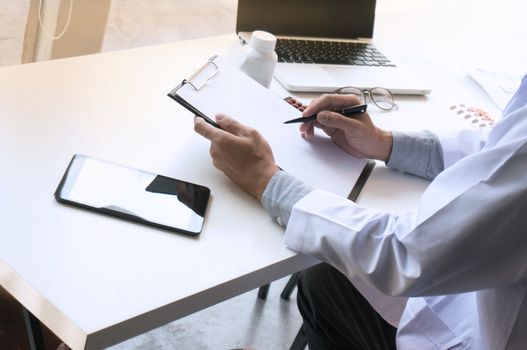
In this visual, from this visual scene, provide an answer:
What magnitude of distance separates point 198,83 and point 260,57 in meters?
0.19

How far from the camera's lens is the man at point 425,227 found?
703 mm

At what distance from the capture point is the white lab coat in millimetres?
696

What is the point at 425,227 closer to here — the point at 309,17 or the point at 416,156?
the point at 416,156

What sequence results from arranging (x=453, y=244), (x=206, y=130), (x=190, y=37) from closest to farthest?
1. (x=453, y=244)
2. (x=206, y=130)
3. (x=190, y=37)

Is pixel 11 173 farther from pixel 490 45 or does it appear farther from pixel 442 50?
pixel 490 45

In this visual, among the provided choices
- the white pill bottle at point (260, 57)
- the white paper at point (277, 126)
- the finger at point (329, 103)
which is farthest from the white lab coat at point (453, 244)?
the white pill bottle at point (260, 57)


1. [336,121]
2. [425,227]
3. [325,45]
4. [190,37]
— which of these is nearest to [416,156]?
[336,121]

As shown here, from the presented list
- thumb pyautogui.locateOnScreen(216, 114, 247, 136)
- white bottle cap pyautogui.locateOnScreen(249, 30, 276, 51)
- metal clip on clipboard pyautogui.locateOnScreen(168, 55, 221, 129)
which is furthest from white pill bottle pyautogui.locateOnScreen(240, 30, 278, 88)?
thumb pyautogui.locateOnScreen(216, 114, 247, 136)

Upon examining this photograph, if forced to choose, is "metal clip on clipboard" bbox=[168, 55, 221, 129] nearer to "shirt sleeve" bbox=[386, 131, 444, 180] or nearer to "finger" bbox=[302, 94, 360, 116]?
"finger" bbox=[302, 94, 360, 116]

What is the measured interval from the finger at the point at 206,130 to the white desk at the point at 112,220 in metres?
0.05

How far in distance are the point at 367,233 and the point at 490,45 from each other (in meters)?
1.17

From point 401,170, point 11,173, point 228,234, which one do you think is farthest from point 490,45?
point 11,173

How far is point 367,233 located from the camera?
81 cm

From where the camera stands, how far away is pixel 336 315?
3.73ft
